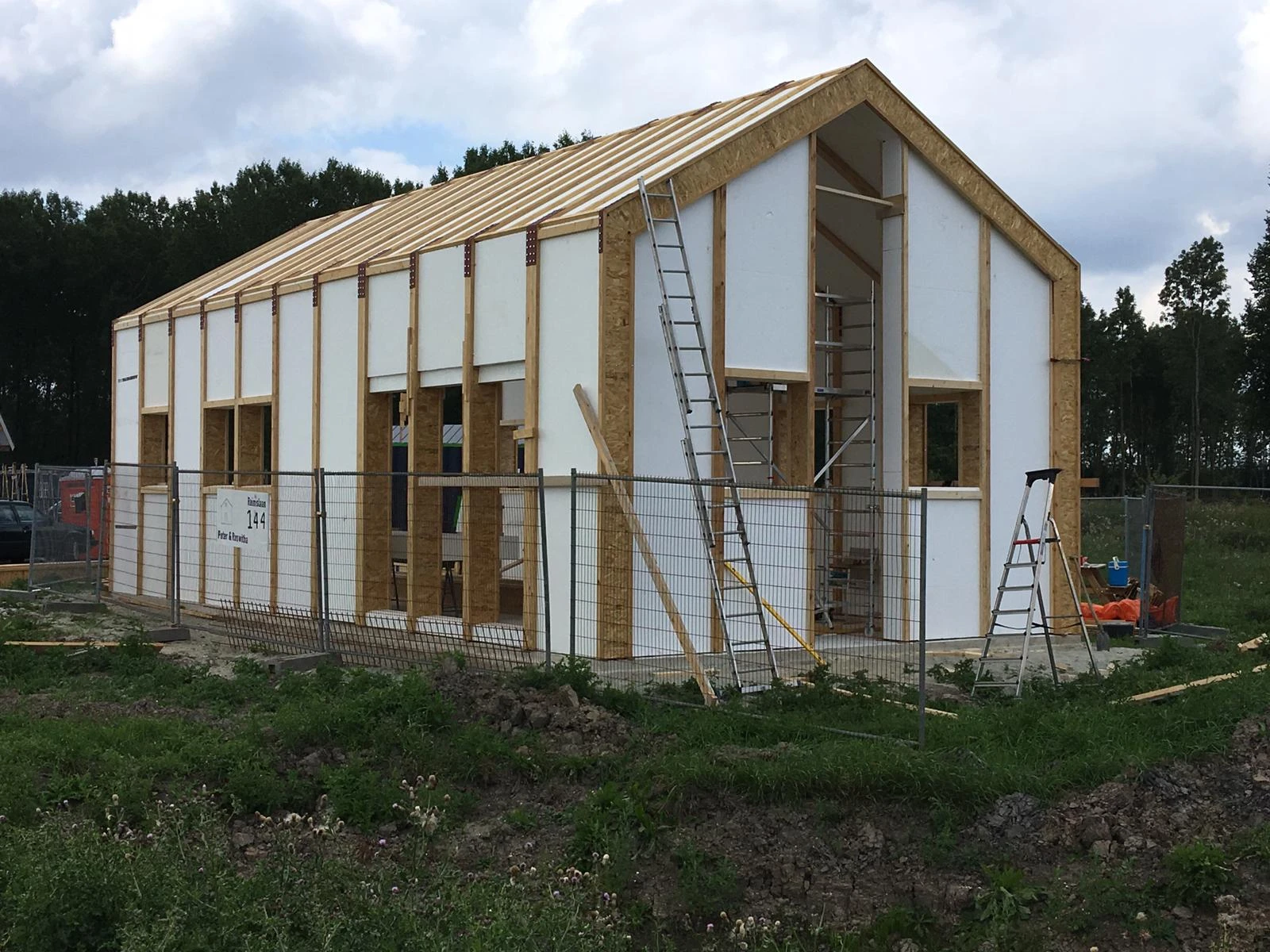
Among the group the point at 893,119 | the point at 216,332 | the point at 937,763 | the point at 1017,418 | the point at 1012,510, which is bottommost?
the point at 937,763

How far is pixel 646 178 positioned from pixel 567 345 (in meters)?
1.82

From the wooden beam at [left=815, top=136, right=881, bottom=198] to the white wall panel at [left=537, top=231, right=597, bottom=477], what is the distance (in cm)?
459

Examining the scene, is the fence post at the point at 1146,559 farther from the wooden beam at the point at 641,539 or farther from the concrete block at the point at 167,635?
the concrete block at the point at 167,635

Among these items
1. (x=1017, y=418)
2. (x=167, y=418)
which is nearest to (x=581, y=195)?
(x=1017, y=418)

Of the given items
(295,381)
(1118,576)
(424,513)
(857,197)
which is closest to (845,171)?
(857,197)

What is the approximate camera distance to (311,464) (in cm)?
1625

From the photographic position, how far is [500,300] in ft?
43.4

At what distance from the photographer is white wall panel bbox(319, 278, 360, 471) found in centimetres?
1549

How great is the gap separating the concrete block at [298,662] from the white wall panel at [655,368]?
329 cm

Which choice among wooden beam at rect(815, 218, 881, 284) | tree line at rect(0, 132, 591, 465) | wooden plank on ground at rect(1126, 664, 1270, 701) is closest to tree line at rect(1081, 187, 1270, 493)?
tree line at rect(0, 132, 591, 465)

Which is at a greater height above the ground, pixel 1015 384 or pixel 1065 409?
pixel 1015 384

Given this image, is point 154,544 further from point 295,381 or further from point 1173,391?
point 1173,391

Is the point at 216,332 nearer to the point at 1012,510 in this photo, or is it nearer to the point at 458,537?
the point at 458,537

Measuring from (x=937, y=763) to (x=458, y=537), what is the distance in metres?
9.87
